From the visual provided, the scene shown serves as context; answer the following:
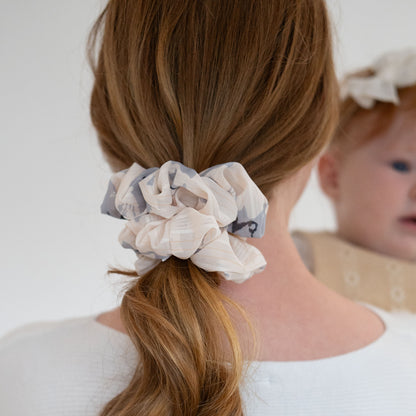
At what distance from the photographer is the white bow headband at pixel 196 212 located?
0.59 metres

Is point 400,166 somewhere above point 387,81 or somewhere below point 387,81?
below

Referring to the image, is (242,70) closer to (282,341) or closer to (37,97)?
(282,341)

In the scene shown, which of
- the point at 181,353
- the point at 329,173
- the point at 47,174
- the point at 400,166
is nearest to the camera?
the point at 181,353

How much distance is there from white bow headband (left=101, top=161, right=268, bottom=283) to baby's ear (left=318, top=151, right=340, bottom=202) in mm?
849

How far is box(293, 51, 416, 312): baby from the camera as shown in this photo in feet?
4.26

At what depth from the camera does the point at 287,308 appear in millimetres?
682

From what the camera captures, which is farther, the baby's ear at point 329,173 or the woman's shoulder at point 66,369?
the baby's ear at point 329,173

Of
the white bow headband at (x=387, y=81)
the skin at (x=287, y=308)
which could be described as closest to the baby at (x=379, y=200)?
the white bow headband at (x=387, y=81)

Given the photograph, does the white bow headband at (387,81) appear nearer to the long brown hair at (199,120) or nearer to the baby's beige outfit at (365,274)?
the baby's beige outfit at (365,274)

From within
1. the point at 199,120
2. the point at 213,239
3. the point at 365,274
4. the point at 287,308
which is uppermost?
the point at 199,120

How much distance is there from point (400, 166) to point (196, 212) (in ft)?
2.74

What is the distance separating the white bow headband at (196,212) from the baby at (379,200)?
0.75 metres

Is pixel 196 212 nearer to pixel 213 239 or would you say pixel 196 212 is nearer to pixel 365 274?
pixel 213 239

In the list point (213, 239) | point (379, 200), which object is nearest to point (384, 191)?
point (379, 200)
